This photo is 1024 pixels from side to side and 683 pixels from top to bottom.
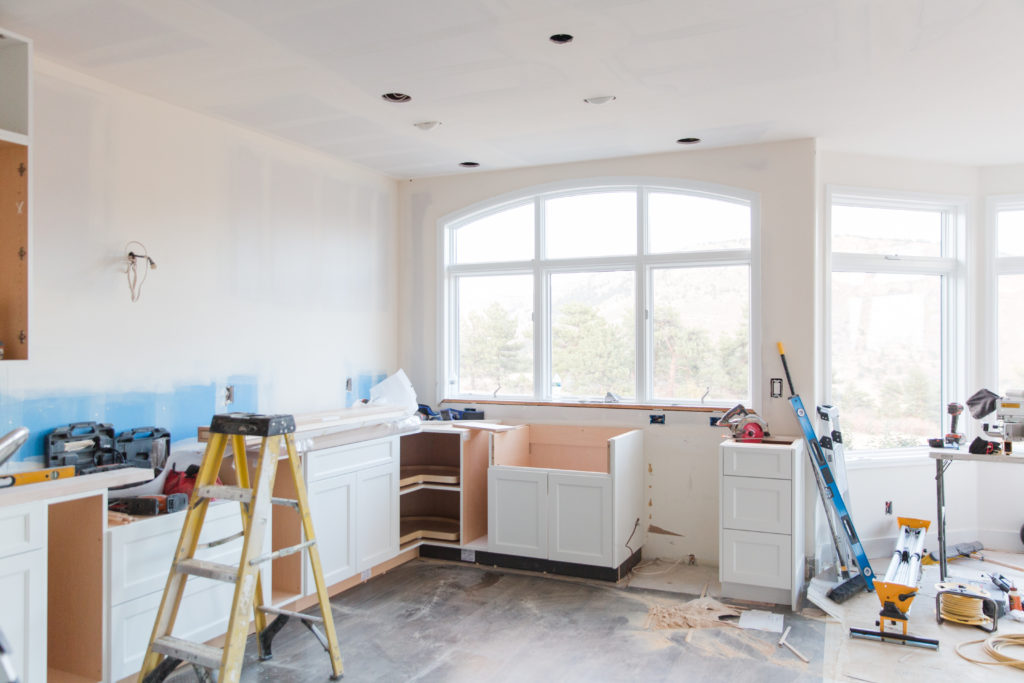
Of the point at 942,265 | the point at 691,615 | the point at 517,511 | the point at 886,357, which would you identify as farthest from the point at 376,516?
the point at 942,265

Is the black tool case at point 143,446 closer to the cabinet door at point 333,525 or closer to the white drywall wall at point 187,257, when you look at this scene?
Answer: the white drywall wall at point 187,257

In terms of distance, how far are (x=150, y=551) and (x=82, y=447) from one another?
0.69 meters

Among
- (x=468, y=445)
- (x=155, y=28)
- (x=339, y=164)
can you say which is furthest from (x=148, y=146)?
(x=468, y=445)

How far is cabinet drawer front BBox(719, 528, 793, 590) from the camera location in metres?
3.93

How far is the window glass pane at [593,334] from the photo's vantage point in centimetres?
507

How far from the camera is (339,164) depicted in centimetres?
498

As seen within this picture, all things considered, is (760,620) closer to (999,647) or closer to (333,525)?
(999,647)

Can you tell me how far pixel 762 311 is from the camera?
15.1ft

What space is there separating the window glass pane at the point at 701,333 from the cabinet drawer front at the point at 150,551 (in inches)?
118

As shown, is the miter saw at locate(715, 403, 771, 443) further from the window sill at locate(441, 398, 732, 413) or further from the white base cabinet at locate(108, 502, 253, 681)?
the white base cabinet at locate(108, 502, 253, 681)

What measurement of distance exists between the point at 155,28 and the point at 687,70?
231 centimetres

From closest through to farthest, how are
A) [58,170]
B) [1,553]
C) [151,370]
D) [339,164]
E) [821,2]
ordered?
[1,553] < [821,2] < [58,170] < [151,370] < [339,164]

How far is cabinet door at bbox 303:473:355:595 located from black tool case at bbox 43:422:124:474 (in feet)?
3.21

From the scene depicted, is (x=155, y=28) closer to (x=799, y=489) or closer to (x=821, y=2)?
(x=821, y=2)
